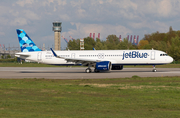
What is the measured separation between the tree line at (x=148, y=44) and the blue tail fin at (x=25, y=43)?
5844cm

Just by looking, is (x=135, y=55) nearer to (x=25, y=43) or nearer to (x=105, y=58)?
(x=105, y=58)

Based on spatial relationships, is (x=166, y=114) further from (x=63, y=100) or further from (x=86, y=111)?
(x=63, y=100)

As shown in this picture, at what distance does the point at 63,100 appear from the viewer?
13.8 m

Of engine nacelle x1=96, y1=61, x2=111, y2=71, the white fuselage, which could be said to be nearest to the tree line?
the white fuselage

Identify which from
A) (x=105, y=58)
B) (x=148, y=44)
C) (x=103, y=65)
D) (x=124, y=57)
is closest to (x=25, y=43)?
(x=105, y=58)

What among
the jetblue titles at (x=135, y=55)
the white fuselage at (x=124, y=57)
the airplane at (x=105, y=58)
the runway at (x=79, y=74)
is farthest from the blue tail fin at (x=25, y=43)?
the jetblue titles at (x=135, y=55)

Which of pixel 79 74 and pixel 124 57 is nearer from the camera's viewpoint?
pixel 79 74

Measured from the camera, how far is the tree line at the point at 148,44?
310ft

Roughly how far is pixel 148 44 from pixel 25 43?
80640mm

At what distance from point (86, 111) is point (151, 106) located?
3.27 metres

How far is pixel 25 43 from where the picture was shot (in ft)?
150

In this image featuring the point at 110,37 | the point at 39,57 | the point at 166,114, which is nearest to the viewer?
the point at 166,114

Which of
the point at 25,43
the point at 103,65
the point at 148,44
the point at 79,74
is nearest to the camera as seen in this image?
the point at 79,74

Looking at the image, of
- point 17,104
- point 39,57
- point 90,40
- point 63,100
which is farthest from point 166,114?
point 90,40
